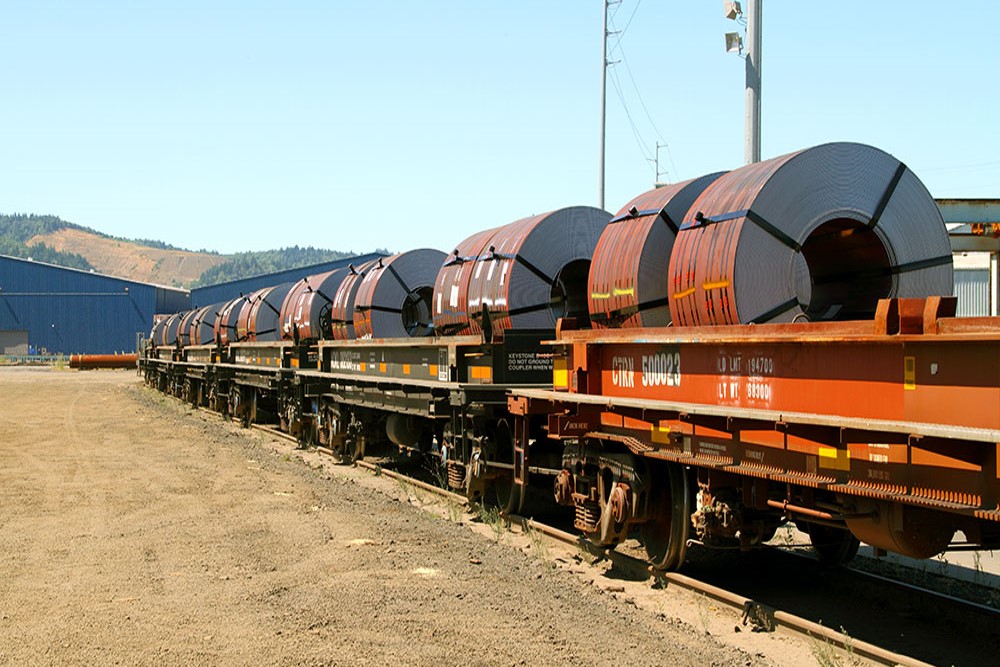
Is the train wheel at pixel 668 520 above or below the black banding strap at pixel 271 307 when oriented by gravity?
below

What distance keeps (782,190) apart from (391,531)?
5.59 meters

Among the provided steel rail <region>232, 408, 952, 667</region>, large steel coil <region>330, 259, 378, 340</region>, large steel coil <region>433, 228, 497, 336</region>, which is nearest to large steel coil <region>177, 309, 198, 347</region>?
large steel coil <region>330, 259, 378, 340</region>

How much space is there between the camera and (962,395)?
4551 millimetres

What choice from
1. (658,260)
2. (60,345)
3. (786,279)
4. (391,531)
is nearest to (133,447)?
(391,531)

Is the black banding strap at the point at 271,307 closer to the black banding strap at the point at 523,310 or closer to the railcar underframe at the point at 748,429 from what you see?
the railcar underframe at the point at 748,429

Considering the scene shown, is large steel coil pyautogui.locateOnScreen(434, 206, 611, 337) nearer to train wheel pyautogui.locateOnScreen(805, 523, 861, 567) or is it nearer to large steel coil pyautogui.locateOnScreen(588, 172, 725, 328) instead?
large steel coil pyautogui.locateOnScreen(588, 172, 725, 328)

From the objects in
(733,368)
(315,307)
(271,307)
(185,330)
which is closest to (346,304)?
(315,307)

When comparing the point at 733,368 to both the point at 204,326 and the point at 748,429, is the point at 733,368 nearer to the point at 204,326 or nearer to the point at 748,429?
the point at 748,429

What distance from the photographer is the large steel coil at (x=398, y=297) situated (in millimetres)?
14797

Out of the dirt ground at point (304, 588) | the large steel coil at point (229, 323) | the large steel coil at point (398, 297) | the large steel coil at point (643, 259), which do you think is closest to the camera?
the dirt ground at point (304, 588)

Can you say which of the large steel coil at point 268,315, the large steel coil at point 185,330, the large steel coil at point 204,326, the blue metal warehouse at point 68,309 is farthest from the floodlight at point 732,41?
the blue metal warehouse at point 68,309

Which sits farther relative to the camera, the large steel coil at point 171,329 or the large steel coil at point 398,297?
the large steel coil at point 171,329

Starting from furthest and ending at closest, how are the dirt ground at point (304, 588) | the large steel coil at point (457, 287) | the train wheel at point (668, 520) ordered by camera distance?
the large steel coil at point (457, 287), the train wheel at point (668, 520), the dirt ground at point (304, 588)

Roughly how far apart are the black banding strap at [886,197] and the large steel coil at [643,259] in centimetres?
165
